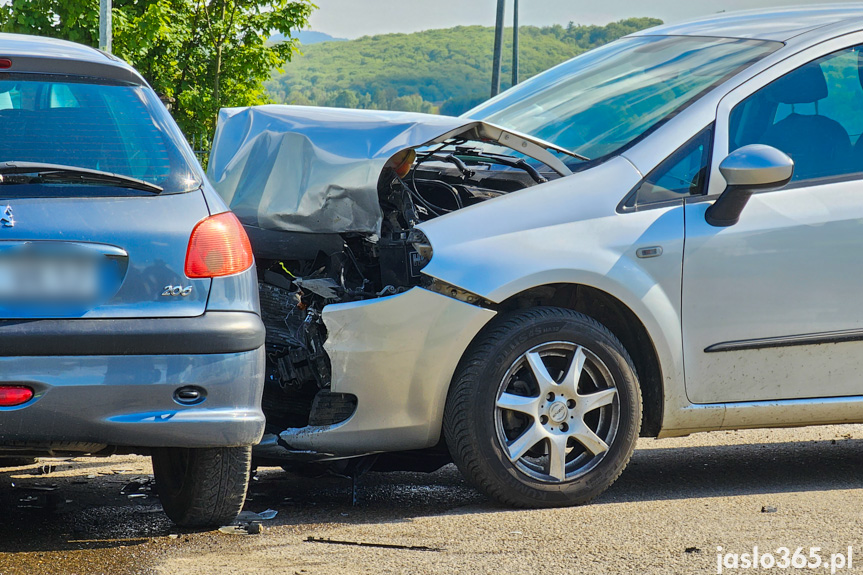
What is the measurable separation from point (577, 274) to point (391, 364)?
78 centimetres

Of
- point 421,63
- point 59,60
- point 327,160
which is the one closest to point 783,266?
point 327,160

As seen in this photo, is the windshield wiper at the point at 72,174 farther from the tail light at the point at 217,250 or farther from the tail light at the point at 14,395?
the tail light at the point at 14,395

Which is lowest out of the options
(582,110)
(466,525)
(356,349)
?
(466,525)

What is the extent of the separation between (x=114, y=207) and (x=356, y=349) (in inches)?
42.9

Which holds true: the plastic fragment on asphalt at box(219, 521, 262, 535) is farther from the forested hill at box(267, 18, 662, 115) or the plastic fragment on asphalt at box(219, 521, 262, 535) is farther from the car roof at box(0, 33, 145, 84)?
the forested hill at box(267, 18, 662, 115)

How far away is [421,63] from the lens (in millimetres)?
138625

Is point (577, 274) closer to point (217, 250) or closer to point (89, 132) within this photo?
point (217, 250)

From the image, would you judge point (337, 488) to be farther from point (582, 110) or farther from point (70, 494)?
point (582, 110)

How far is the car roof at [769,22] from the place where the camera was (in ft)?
15.7

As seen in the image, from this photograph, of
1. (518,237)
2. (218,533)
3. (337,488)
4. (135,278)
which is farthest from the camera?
(337,488)

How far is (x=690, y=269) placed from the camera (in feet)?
14.1

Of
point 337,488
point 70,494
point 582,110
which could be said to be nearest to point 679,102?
point 582,110

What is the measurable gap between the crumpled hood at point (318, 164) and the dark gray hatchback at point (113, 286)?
98 centimetres

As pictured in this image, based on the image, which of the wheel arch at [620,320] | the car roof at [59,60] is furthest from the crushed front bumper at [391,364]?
the car roof at [59,60]
